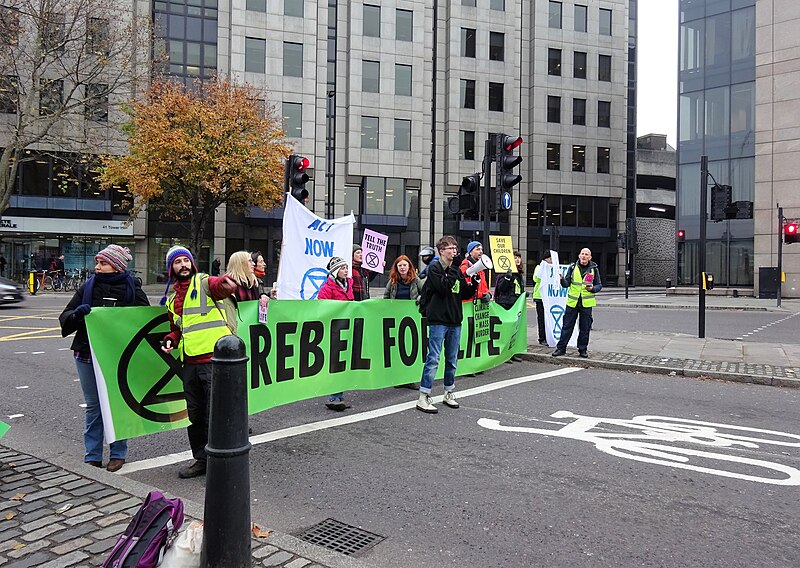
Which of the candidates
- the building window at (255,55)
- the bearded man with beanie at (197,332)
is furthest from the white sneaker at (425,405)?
the building window at (255,55)

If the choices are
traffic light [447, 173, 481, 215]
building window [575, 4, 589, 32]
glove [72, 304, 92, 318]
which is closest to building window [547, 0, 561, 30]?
building window [575, 4, 589, 32]

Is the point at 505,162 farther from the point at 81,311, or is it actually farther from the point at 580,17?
the point at 580,17

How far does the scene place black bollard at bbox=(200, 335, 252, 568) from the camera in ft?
9.30

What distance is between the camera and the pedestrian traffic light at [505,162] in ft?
34.9

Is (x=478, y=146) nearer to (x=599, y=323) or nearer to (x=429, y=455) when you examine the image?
(x=599, y=323)

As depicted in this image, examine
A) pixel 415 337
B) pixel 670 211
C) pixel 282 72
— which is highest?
pixel 282 72

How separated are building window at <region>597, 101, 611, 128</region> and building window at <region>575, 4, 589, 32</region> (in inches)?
219

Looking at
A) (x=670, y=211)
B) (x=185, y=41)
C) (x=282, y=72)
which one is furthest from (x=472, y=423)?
(x=670, y=211)

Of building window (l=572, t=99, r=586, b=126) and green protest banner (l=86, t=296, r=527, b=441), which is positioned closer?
green protest banner (l=86, t=296, r=527, b=441)

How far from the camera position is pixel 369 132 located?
130ft

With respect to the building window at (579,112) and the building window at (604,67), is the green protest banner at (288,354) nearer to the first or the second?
the building window at (579,112)

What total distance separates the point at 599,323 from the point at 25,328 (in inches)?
597

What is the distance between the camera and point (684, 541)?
3.64m

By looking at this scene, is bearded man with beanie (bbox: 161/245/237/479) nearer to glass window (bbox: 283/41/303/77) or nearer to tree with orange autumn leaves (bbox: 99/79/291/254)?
tree with orange autumn leaves (bbox: 99/79/291/254)
